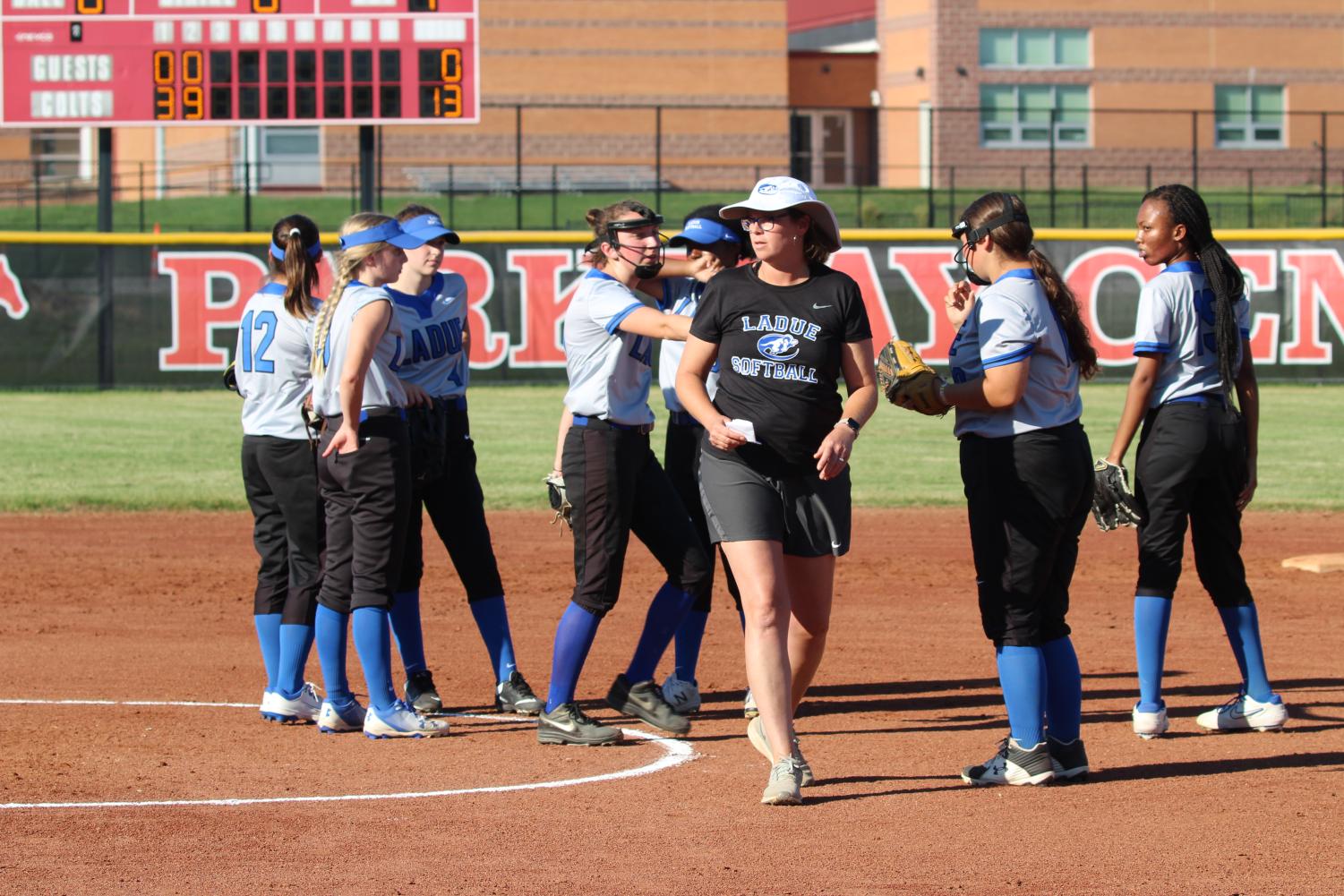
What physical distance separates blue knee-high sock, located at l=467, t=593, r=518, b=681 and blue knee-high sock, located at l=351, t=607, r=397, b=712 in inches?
28.0

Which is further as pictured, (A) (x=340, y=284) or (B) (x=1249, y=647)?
(B) (x=1249, y=647)

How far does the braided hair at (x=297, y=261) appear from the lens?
6.55 m

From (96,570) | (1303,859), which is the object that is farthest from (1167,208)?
(96,570)

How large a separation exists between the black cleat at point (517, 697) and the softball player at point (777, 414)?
5.49ft

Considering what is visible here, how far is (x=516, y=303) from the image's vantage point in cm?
2244

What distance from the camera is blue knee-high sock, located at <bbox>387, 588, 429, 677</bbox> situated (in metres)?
7.05

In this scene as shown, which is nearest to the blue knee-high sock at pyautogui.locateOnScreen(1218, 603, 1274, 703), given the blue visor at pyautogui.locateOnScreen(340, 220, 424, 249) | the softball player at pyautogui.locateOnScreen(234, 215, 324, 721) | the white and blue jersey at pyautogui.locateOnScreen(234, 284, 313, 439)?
the blue visor at pyautogui.locateOnScreen(340, 220, 424, 249)

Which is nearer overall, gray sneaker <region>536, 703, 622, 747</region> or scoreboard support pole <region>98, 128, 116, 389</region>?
gray sneaker <region>536, 703, 622, 747</region>

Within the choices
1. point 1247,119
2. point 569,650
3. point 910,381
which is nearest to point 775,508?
point 910,381

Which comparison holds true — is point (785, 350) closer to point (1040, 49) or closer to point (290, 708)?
point (290, 708)

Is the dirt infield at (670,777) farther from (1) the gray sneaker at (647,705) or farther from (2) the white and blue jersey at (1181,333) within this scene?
(2) the white and blue jersey at (1181,333)

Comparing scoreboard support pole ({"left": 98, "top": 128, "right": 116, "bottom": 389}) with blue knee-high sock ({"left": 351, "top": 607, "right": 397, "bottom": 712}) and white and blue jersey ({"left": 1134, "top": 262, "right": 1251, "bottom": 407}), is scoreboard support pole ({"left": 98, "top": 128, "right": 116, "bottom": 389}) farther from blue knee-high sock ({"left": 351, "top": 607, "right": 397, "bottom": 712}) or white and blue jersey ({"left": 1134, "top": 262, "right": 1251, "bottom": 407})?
white and blue jersey ({"left": 1134, "top": 262, "right": 1251, "bottom": 407})

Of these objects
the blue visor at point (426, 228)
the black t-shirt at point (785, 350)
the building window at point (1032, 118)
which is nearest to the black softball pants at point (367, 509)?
the blue visor at point (426, 228)

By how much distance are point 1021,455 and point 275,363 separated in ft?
9.69
